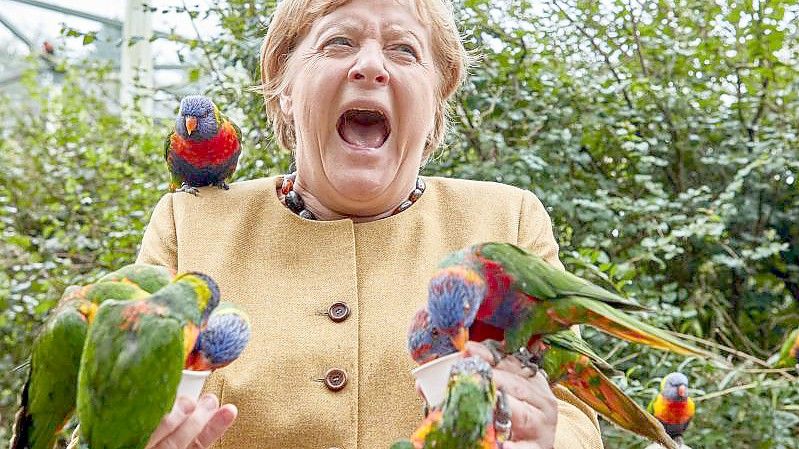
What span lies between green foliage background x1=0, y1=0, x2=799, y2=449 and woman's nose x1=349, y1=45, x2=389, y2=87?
137 centimetres

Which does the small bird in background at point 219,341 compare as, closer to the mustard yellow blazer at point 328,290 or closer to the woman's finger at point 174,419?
the woman's finger at point 174,419

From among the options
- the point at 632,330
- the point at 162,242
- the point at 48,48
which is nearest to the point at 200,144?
the point at 162,242

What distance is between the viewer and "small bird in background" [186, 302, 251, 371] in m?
0.97

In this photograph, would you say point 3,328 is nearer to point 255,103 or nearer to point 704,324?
point 255,103

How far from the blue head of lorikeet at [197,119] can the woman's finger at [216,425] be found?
121 cm

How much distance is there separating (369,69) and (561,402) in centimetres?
59

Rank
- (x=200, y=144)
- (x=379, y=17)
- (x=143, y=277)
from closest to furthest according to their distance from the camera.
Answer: (x=143, y=277) < (x=379, y=17) < (x=200, y=144)

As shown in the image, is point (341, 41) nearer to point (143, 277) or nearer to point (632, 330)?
point (143, 277)

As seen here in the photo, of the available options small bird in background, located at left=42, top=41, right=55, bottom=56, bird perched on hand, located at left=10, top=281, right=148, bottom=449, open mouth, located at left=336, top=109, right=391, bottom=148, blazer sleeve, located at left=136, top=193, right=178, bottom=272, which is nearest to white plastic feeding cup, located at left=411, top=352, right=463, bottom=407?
bird perched on hand, located at left=10, top=281, right=148, bottom=449

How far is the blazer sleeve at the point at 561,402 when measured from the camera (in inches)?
48.4

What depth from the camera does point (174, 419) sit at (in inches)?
36.5

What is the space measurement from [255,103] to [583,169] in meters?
1.19

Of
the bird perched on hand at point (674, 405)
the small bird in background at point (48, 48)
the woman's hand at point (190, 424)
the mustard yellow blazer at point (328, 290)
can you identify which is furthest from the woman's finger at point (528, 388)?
the small bird in background at point (48, 48)

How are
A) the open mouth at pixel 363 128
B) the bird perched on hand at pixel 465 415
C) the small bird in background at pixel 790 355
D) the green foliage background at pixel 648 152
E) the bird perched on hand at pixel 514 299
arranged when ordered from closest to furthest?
the bird perched on hand at pixel 465 415 → the bird perched on hand at pixel 514 299 → the open mouth at pixel 363 128 → the small bird in background at pixel 790 355 → the green foliage background at pixel 648 152
